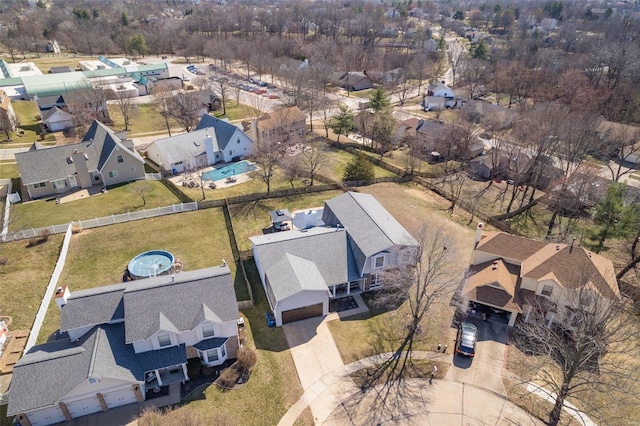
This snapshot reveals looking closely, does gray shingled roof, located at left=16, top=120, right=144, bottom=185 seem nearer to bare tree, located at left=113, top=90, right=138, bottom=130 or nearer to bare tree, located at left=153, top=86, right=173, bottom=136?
bare tree, located at left=153, top=86, right=173, bottom=136

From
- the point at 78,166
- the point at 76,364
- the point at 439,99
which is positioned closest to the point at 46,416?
the point at 76,364

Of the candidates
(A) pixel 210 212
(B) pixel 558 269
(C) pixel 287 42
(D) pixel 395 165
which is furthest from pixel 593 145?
(C) pixel 287 42

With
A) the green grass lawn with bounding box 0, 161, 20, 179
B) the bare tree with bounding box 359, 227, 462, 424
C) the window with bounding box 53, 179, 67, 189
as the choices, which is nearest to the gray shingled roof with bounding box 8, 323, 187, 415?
the bare tree with bounding box 359, 227, 462, 424

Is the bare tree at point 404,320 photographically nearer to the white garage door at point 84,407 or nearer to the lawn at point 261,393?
the lawn at point 261,393

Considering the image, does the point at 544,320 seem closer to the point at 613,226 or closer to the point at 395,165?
the point at 613,226

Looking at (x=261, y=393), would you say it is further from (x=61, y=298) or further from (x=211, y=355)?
(x=61, y=298)

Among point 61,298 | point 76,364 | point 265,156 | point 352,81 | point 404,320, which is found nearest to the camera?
point 76,364
